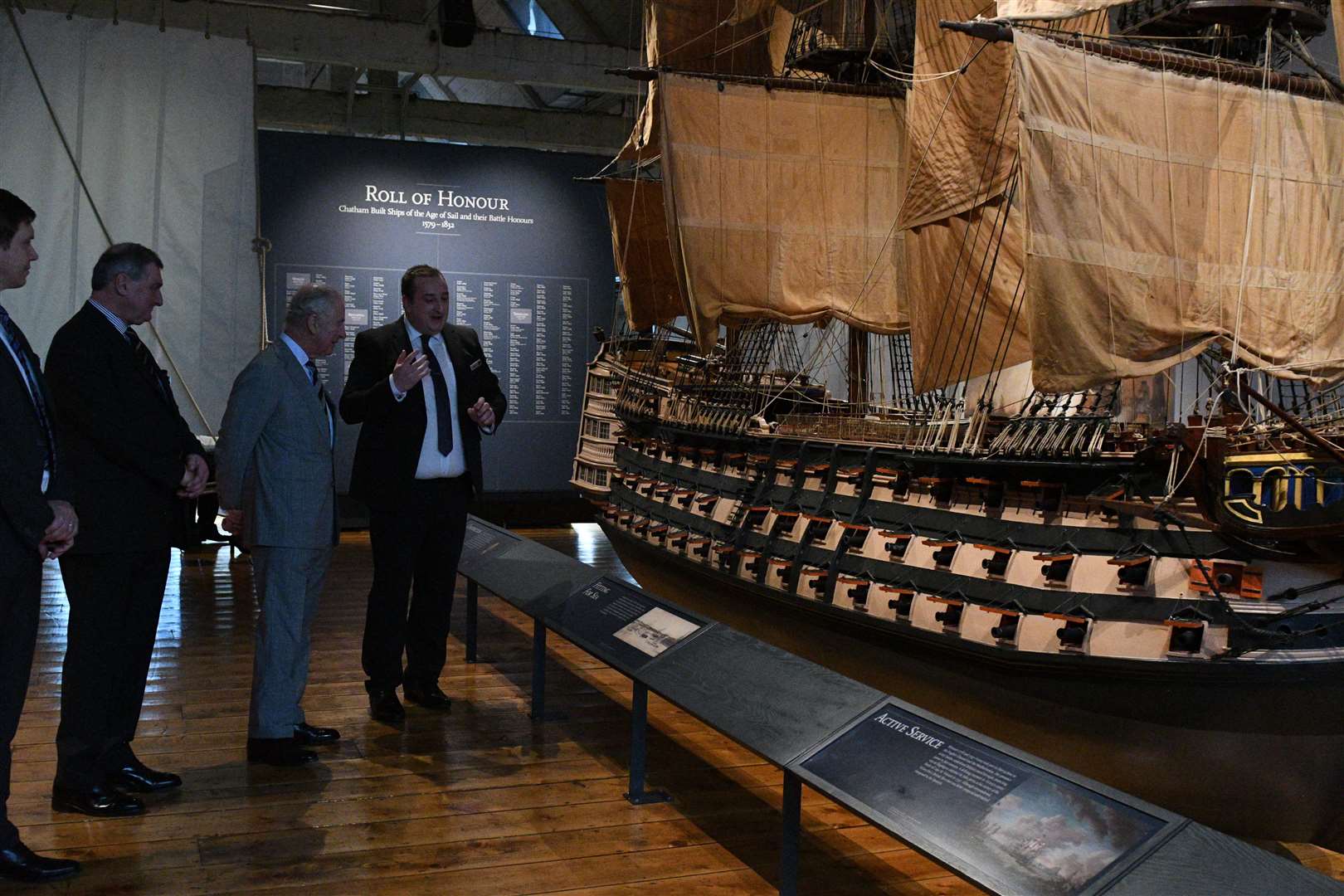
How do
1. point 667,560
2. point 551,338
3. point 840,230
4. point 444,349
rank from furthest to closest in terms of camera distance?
point 551,338
point 840,230
point 667,560
point 444,349

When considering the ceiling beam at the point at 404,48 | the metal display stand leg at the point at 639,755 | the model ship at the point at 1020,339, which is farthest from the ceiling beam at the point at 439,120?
the metal display stand leg at the point at 639,755

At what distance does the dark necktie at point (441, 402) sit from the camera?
4469 millimetres

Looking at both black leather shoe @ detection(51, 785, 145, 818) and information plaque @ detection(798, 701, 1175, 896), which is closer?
information plaque @ detection(798, 701, 1175, 896)

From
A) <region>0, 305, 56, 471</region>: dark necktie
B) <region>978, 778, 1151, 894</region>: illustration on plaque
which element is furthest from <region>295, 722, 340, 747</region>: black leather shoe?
<region>978, 778, 1151, 894</region>: illustration on plaque

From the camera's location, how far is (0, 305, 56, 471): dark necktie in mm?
2779

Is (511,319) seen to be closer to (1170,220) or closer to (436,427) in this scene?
(1170,220)

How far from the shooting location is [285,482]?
3756mm

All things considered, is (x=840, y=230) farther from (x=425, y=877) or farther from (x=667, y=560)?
(x=425, y=877)

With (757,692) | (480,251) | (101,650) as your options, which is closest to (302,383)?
(101,650)

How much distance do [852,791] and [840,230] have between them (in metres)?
7.89

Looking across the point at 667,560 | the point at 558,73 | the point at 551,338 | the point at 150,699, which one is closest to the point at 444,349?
the point at 150,699

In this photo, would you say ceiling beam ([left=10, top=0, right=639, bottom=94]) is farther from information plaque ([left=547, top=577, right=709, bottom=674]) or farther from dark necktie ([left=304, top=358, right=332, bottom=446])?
information plaque ([left=547, top=577, right=709, bottom=674])

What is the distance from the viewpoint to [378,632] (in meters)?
4.58

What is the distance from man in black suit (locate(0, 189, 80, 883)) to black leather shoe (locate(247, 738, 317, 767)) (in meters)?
1.02
